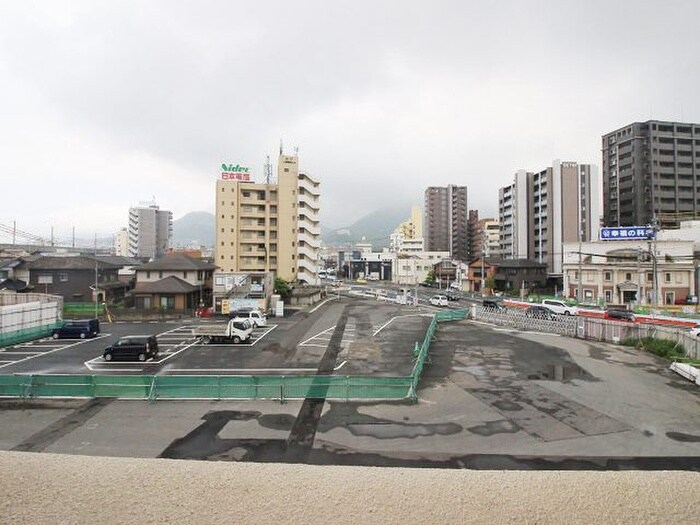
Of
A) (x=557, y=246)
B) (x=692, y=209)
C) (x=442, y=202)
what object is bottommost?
(x=557, y=246)

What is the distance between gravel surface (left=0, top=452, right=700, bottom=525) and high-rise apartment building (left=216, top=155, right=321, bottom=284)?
57.4 m

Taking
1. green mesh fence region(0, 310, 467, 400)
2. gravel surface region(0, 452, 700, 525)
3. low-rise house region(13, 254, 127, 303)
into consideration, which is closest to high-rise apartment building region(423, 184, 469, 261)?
low-rise house region(13, 254, 127, 303)

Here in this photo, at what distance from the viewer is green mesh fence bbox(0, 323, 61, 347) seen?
29.3 m

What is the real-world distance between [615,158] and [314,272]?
71.4 m

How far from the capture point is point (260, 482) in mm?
9445

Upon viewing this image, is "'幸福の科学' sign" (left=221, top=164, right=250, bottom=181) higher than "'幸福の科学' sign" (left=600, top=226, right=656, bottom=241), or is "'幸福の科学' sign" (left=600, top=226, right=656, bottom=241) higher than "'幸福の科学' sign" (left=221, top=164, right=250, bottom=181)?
"'幸福の科学' sign" (left=221, top=164, right=250, bottom=181)

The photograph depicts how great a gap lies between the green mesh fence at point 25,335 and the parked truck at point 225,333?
1328 cm

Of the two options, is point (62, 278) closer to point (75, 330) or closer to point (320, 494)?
point (75, 330)

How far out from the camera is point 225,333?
29406 millimetres

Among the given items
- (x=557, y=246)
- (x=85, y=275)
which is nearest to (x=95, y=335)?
(x=85, y=275)

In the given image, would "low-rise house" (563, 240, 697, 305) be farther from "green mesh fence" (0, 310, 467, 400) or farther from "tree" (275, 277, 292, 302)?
"green mesh fence" (0, 310, 467, 400)

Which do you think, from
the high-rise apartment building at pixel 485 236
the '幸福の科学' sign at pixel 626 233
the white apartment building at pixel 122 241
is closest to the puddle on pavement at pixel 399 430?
the '幸福の科学' sign at pixel 626 233

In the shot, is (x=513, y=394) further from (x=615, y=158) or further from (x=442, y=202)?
(x=442, y=202)

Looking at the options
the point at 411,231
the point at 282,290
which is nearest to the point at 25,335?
the point at 282,290
